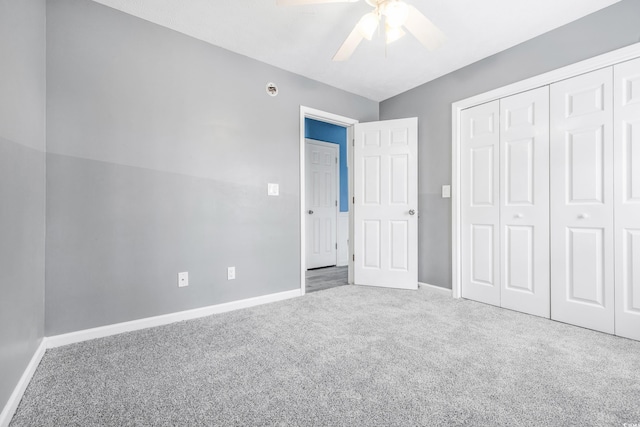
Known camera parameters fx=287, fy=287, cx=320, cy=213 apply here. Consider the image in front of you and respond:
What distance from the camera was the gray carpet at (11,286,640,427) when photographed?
1.25m

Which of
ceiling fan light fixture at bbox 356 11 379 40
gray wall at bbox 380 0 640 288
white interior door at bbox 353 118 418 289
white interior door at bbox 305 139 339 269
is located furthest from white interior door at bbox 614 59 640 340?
white interior door at bbox 305 139 339 269

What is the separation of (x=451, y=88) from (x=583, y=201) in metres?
1.66

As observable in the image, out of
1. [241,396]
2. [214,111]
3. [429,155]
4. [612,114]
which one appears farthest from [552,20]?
[241,396]

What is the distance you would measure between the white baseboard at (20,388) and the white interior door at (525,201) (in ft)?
11.1

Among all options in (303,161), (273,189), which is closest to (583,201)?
(303,161)

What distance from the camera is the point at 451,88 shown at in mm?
3113

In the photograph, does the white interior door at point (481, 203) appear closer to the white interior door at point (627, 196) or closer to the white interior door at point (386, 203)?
the white interior door at point (386, 203)

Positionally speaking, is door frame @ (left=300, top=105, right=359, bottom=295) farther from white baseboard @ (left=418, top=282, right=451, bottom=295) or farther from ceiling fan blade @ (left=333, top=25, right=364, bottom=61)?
ceiling fan blade @ (left=333, top=25, right=364, bottom=61)

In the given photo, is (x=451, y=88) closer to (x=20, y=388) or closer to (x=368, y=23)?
(x=368, y=23)

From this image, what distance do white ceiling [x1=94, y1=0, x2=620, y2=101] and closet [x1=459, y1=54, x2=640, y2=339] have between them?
513mm

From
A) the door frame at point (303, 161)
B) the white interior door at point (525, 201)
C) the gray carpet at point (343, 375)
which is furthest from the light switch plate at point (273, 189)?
the white interior door at point (525, 201)

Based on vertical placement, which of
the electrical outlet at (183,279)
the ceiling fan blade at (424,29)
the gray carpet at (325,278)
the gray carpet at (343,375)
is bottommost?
the gray carpet at (325,278)

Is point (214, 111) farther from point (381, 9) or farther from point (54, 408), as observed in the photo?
point (54, 408)

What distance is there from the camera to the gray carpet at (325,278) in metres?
3.59
